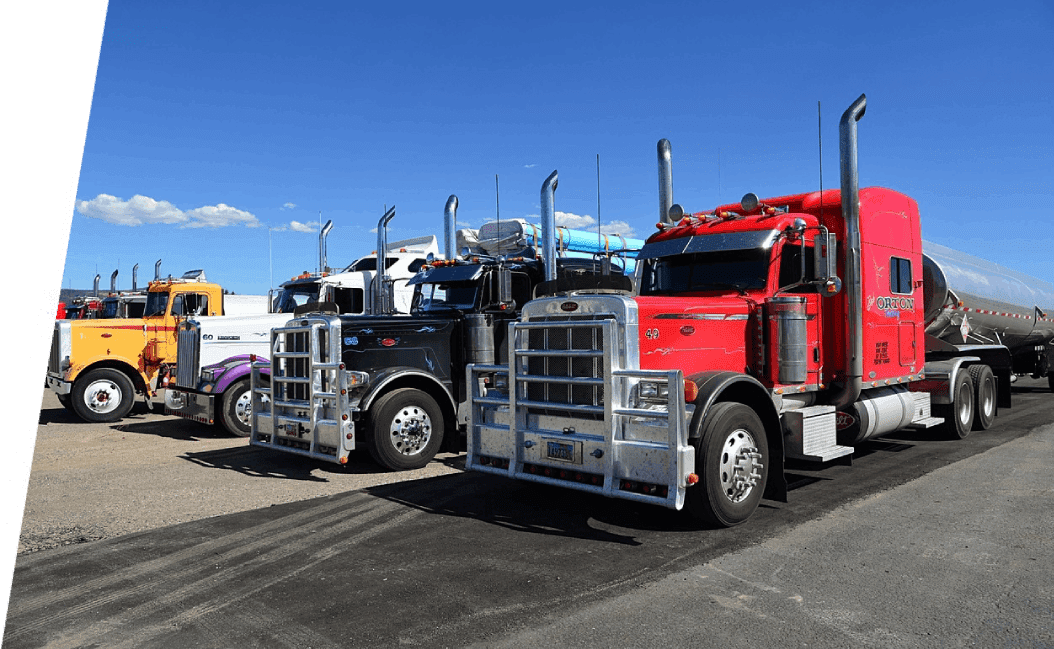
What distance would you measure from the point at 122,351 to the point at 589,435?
1171cm

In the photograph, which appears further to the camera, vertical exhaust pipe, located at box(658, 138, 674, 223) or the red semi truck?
vertical exhaust pipe, located at box(658, 138, 674, 223)

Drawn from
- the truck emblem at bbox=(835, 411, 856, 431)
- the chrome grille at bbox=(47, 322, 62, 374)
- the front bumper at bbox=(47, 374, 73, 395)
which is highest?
the chrome grille at bbox=(47, 322, 62, 374)

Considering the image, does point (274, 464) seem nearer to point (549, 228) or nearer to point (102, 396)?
point (549, 228)

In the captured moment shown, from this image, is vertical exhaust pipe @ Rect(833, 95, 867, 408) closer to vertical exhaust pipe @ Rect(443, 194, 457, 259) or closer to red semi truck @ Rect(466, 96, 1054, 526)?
red semi truck @ Rect(466, 96, 1054, 526)

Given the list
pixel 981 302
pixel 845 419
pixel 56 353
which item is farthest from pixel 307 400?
pixel 981 302

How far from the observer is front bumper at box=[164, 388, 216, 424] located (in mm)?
11492

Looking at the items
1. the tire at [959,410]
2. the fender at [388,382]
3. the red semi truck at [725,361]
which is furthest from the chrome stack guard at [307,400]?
the tire at [959,410]

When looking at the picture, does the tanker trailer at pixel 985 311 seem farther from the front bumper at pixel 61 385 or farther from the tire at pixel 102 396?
the front bumper at pixel 61 385

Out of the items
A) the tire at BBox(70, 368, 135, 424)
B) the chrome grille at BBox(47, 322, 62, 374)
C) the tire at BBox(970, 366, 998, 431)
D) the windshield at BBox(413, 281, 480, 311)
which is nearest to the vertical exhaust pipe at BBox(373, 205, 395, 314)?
the windshield at BBox(413, 281, 480, 311)

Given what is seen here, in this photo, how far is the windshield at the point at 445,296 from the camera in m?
10.4

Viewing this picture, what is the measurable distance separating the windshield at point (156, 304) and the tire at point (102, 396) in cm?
138

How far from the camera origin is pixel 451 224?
13484mm

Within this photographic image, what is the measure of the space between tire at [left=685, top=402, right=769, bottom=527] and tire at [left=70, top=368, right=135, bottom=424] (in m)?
12.2

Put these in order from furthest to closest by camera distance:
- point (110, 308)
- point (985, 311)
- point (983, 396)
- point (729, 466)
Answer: point (110, 308) → point (985, 311) → point (983, 396) → point (729, 466)
